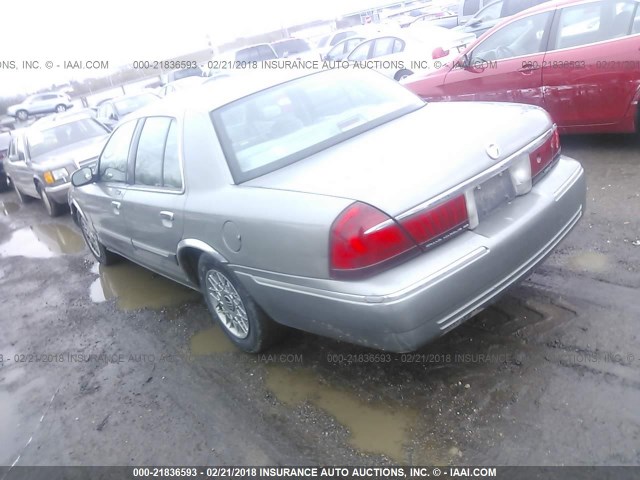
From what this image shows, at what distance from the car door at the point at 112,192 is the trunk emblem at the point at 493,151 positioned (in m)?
2.71

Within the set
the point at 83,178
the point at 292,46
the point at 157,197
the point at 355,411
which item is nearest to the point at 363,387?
the point at 355,411

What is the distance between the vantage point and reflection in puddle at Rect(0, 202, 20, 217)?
1086cm

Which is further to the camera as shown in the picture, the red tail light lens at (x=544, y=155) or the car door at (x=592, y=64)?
the car door at (x=592, y=64)

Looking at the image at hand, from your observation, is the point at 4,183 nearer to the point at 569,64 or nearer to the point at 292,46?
the point at 292,46

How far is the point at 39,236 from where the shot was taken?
8250mm

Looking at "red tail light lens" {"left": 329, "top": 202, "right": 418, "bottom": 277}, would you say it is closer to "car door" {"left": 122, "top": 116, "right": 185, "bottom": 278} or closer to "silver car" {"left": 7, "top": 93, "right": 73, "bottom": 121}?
"car door" {"left": 122, "top": 116, "right": 185, "bottom": 278}

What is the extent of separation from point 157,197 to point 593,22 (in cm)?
445

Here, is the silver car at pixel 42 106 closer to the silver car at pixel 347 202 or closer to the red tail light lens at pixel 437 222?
the silver car at pixel 347 202

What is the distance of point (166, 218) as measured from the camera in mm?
3625

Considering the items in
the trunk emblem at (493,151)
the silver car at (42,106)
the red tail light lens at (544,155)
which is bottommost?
the silver car at (42,106)

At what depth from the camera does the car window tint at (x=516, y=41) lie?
5754 millimetres

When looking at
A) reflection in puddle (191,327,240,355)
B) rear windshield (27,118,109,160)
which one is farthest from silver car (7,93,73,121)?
reflection in puddle (191,327,240,355)

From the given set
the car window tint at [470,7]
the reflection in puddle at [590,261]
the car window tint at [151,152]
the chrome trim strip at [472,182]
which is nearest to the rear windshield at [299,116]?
the car window tint at [151,152]

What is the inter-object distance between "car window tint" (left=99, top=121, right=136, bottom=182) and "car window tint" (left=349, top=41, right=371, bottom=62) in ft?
26.2
